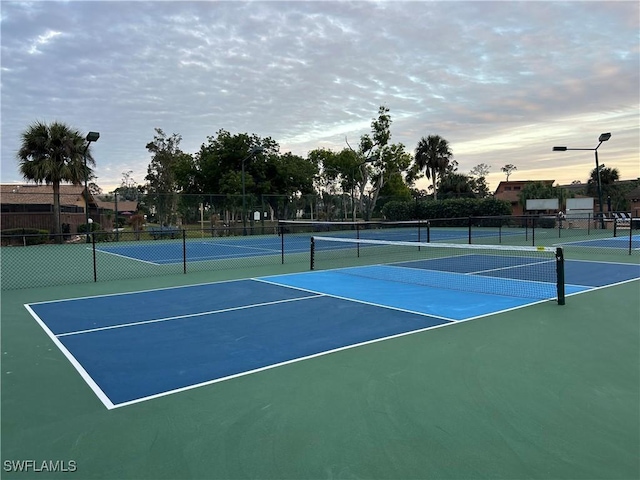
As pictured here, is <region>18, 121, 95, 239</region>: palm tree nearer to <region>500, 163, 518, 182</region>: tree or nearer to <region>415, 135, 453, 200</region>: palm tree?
<region>415, 135, 453, 200</region>: palm tree

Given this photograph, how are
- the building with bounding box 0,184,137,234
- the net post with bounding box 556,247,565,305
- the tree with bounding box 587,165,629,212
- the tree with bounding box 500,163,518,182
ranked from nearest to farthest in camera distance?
the net post with bounding box 556,247,565,305 → the building with bounding box 0,184,137,234 → the tree with bounding box 587,165,629,212 → the tree with bounding box 500,163,518,182

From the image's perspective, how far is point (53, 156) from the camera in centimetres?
2791

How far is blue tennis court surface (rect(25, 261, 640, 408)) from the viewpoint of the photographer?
16.8ft

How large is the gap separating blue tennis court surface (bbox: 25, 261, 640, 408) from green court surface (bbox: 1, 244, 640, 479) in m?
0.35

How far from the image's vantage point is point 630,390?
170 inches

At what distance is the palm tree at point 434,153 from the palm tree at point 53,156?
3739cm

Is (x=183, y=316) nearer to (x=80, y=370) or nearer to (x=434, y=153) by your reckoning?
(x=80, y=370)

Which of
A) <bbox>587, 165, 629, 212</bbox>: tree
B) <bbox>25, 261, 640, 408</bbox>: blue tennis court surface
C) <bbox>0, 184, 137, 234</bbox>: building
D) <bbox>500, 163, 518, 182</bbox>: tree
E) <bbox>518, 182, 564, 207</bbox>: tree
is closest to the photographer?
<bbox>25, 261, 640, 408</bbox>: blue tennis court surface

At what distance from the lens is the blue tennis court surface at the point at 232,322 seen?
5109mm

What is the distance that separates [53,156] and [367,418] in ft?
98.3

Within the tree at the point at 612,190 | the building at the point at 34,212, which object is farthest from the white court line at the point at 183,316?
the tree at the point at 612,190

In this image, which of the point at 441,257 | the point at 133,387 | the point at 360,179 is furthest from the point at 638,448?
the point at 360,179

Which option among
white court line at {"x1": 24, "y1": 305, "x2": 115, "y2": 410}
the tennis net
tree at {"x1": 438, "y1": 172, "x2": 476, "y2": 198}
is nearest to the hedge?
tree at {"x1": 438, "y1": 172, "x2": 476, "y2": 198}

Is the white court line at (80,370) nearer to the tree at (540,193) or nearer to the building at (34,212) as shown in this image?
the building at (34,212)
